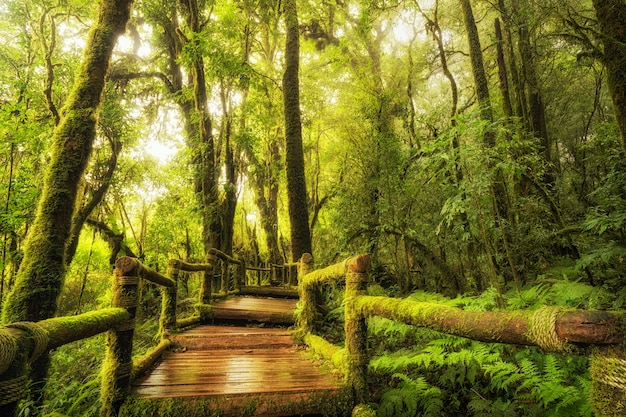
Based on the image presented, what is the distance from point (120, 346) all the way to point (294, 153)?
6235 millimetres

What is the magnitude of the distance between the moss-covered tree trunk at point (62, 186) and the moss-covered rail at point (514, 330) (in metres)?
5.04

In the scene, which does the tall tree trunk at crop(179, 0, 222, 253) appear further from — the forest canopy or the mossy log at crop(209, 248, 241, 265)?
the mossy log at crop(209, 248, 241, 265)

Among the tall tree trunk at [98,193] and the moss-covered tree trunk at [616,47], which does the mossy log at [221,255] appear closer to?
the tall tree trunk at [98,193]

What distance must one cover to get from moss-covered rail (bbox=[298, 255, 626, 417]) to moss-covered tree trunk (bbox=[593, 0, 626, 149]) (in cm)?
425

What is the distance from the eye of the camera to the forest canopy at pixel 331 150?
5250 mm

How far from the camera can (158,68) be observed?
13617 mm

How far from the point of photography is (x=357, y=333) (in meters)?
3.09

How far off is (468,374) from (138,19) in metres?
16.1

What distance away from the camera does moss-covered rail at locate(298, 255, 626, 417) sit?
3.92 feet

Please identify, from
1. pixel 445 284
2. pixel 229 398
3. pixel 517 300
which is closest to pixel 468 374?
pixel 517 300

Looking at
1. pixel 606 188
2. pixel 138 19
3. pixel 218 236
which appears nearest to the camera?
pixel 606 188

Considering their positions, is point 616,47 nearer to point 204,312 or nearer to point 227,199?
point 204,312

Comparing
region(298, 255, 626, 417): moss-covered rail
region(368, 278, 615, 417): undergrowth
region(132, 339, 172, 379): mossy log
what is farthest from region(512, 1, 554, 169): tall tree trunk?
region(132, 339, 172, 379): mossy log

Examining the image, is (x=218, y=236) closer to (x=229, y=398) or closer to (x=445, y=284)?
(x=445, y=284)
